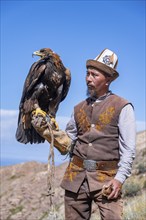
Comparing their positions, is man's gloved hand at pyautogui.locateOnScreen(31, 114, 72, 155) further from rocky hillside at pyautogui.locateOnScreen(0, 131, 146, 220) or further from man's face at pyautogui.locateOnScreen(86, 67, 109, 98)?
rocky hillside at pyautogui.locateOnScreen(0, 131, 146, 220)

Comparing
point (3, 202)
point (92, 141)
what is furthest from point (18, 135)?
point (3, 202)

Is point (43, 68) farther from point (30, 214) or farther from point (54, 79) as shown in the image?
point (30, 214)

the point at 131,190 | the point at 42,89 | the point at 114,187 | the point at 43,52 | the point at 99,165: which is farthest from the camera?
the point at 131,190

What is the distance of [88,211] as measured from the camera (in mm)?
3842

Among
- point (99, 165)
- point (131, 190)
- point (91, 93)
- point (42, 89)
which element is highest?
point (42, 89)

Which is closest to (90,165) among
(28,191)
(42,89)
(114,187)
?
(114,187)

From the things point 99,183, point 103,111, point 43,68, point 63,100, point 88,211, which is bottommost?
point 88,211

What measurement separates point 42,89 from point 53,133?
44.5 inches

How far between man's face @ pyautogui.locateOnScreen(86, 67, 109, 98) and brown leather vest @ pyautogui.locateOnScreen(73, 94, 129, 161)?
3.6 inches

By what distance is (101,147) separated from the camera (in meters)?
3.75

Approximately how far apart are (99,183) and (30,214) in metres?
14.2

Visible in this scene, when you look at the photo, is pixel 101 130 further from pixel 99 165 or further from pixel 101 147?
pixel 99 165

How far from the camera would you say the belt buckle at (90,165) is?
3.73 meters

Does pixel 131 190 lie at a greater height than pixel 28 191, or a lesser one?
greater
